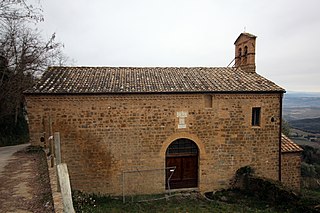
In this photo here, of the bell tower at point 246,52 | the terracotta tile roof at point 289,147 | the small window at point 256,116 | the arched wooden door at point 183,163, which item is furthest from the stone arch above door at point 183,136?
the bell tower at point 246,52

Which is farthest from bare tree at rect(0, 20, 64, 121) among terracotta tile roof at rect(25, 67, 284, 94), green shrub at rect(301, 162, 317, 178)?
green shrub at rect(301, 162, 317, 178)

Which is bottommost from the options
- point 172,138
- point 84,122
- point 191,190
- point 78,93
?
point 191,190

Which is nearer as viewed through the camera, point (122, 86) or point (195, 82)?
point (122, 86)

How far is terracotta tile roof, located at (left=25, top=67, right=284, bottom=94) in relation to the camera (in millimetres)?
11900

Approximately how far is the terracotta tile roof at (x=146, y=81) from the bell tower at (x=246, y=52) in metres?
0.84

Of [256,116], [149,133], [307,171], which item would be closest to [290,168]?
[256,116]

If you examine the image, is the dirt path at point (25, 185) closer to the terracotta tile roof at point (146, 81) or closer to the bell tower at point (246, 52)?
the terracotta tile roof at point (146, 81)

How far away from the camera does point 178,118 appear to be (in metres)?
12.5

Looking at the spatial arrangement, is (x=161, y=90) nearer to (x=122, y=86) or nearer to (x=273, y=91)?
(x=122, y=86)

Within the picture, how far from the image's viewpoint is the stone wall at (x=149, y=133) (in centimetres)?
1170

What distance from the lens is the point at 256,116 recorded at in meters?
13.4

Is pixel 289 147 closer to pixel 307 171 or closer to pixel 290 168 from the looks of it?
pixel 290 168

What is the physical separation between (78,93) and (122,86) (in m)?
2.14

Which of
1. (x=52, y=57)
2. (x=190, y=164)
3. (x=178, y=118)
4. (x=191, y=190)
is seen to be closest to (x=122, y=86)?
(x=178, y=118)
